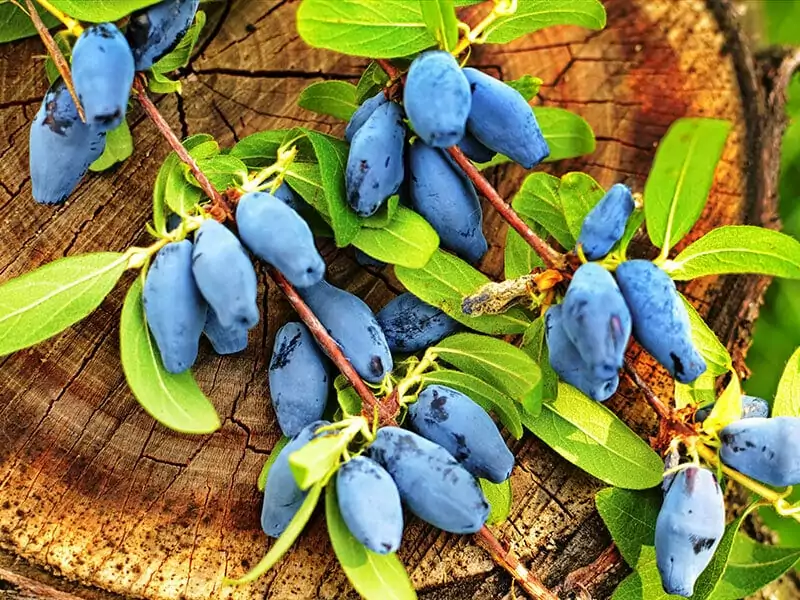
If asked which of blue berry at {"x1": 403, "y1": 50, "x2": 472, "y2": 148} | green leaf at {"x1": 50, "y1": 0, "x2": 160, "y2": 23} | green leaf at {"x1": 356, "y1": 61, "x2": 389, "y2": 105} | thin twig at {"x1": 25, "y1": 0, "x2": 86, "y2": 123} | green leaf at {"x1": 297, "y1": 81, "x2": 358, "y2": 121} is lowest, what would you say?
green leaf at {"x1": 297, "y1": 81, "x2": 358, "y2": 121}

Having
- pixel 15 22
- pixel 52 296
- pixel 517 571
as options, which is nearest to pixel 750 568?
pixel 517 571

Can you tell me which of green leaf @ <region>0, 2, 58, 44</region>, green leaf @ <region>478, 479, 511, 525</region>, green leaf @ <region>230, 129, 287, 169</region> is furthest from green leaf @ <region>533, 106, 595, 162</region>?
green leaf @ <region>0, 2, 58, 44</region>

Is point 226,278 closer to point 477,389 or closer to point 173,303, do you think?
point 173,303

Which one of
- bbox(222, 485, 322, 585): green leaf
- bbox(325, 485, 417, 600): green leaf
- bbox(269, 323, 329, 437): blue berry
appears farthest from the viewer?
bbox(269, 323, 329, 437): blue berry

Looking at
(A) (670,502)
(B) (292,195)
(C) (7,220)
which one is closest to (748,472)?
(A) (670,502)

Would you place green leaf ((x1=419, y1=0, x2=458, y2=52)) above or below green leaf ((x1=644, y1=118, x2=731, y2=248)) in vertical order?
above

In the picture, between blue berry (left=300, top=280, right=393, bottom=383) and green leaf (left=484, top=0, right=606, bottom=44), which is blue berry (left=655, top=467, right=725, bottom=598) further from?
green leaf (left=484, top=0, right=606, bottom=44)

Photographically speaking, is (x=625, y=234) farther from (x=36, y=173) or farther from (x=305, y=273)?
(x=36, y=173)
